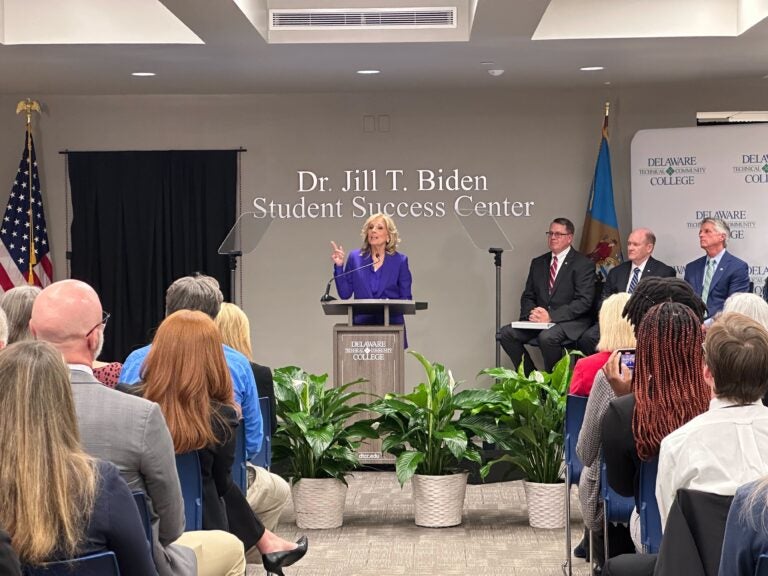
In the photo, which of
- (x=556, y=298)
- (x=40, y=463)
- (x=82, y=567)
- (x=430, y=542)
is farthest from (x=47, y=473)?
(x=556, y=298)

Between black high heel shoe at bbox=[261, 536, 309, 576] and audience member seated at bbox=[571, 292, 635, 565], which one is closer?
audience member seated at bbox=[571, 292, 635, 565]

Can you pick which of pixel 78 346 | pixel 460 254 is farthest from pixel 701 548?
pixel 460 254

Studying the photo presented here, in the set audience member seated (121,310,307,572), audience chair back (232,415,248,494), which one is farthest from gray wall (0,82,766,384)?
audience member seated (121,310,307,572)

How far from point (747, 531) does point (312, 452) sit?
371 centimetres

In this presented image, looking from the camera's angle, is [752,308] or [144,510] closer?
[144,510]

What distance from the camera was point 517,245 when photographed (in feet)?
32.9

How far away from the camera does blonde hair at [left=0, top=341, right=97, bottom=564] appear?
1989 mm

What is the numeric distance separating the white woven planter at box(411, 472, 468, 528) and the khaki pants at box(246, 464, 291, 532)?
1140 millimetres

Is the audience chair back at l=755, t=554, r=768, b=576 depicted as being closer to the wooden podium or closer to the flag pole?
the wooden podium

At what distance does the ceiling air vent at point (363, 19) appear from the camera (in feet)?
23.8

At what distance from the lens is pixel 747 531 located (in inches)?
75.3

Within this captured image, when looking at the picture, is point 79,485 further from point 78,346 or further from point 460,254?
point 460,254

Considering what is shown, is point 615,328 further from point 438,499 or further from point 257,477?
point 438,499

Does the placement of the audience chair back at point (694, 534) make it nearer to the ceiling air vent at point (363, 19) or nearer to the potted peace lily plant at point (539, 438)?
the potted peace lily plant at point (539, 438)
